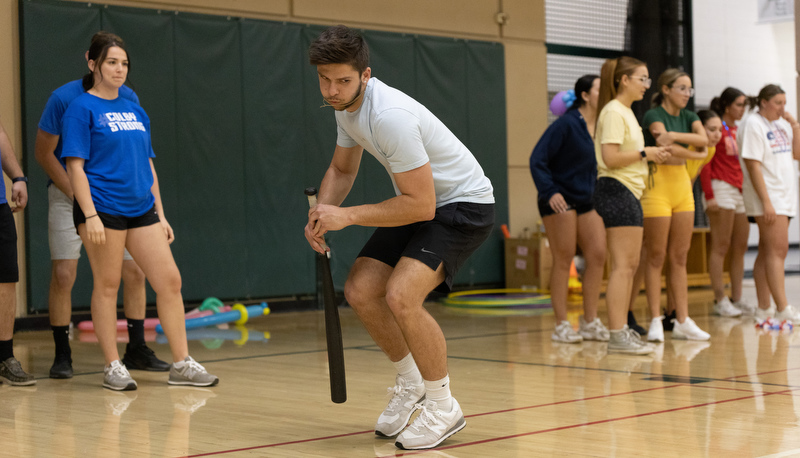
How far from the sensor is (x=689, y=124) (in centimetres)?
540

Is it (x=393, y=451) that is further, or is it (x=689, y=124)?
(x=689, y=124)

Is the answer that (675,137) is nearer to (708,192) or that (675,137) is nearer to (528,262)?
Answer: (708,192)

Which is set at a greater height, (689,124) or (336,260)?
(689,124)

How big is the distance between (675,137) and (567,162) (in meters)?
0.64

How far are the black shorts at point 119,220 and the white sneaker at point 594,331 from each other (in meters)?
2.79

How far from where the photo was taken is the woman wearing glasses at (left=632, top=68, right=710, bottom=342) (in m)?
5.22

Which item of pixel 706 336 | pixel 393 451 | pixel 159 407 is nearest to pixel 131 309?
pixel 159 407

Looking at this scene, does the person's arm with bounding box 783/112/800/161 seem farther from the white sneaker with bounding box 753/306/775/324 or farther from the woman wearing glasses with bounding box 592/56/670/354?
the woman wearing glasses with bounding box 592/56/670/354

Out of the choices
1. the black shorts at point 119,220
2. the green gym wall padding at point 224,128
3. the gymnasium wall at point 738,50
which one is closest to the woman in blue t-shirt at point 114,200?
the black shorts at point 119,220

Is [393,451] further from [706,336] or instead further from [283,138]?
[283,138]

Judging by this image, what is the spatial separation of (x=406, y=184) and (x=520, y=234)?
23.4ft

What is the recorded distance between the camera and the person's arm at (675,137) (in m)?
5.14

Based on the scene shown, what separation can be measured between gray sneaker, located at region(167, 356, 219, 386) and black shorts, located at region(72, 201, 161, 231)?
66 centimetres

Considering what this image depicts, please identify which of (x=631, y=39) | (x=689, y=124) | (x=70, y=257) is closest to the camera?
(x=70, y=257)
